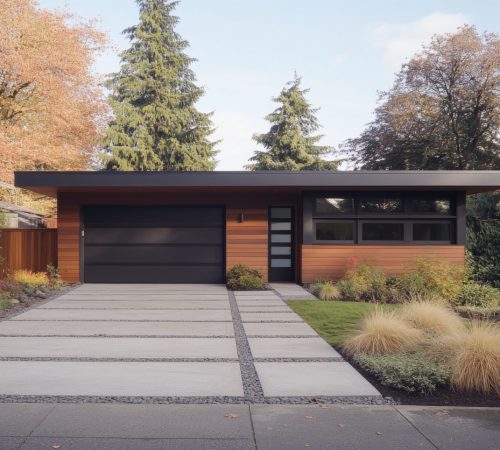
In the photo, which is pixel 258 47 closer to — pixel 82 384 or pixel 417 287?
pixel 417 287

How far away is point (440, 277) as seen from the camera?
11867 mm

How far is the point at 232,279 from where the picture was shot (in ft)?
44.2

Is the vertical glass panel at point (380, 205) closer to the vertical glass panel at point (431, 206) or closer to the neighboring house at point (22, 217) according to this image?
the vertical glass panel at point (431, 206)

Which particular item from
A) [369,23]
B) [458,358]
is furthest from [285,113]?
[458,358]

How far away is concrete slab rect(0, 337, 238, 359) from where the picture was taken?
20.6 ft

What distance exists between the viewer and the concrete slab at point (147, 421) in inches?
149

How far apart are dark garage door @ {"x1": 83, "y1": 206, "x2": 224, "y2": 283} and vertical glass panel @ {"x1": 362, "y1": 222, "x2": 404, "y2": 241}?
3934mm

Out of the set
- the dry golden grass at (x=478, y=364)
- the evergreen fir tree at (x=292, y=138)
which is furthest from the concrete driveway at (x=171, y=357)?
the evergreen fir tree at (x=292, y=138)

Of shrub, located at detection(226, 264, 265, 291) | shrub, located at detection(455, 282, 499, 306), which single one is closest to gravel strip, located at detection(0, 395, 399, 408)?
shrub, located at detection(455, 282, 499, 306)

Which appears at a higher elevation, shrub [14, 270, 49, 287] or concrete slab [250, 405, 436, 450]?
shrub [14, 270, 49, 287]

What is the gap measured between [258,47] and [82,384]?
502 inches

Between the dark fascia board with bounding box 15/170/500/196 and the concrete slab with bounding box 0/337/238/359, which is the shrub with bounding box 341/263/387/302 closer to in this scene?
the dark fascia board with bounding box 15/170/500/196

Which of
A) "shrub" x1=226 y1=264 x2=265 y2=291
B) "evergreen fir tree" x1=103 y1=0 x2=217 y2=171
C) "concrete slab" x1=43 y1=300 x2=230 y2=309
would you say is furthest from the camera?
"evergreen fir tree" x1=103 y1=0 x2=217 y2=171

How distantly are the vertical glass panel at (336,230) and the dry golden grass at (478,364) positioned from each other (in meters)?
8.66
